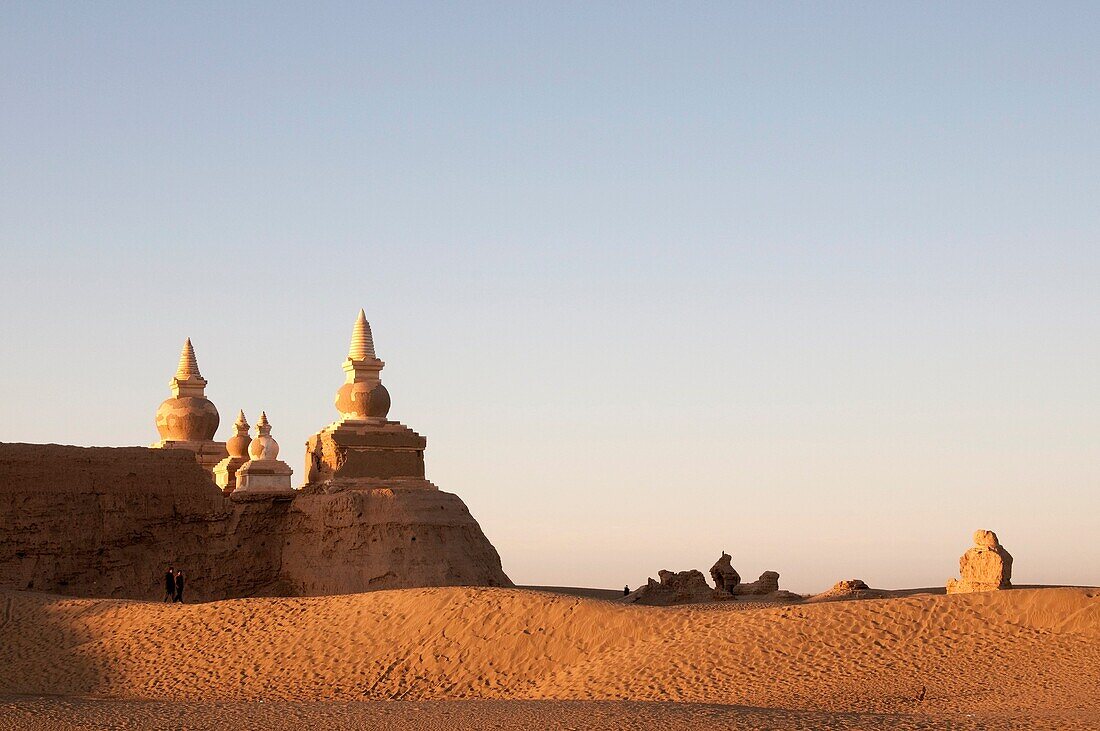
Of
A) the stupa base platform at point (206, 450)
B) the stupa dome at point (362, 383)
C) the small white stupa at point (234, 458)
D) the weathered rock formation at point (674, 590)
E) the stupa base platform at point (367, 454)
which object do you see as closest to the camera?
the weathered rock formation at point (674, 590)

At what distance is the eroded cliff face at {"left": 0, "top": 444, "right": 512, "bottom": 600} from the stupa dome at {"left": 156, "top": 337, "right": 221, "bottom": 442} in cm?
1059

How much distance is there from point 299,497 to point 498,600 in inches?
378

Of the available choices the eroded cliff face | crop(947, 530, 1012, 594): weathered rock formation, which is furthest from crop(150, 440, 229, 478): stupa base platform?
crop(947, 530, 1012, 594): weathered rock formation

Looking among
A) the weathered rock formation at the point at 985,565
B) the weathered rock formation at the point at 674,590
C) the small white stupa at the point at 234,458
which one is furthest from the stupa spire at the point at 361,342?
the weathered rock formation at the point at 985,565

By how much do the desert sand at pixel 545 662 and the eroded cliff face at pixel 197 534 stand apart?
2.61 metres

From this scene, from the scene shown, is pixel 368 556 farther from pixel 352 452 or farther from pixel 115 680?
pixel 115 680

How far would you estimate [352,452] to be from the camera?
118 ft

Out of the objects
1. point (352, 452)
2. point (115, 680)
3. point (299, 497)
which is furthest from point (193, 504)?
point (115, 680)

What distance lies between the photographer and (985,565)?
2644cm

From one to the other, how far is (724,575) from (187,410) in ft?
55.7

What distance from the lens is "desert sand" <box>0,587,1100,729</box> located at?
17.7m

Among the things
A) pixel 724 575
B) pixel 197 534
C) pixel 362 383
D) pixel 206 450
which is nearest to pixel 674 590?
pixel 724 575

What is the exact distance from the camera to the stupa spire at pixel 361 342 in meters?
38.5

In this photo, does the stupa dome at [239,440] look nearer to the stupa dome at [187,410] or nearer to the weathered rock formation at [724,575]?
the stupa dome at [187,410]
